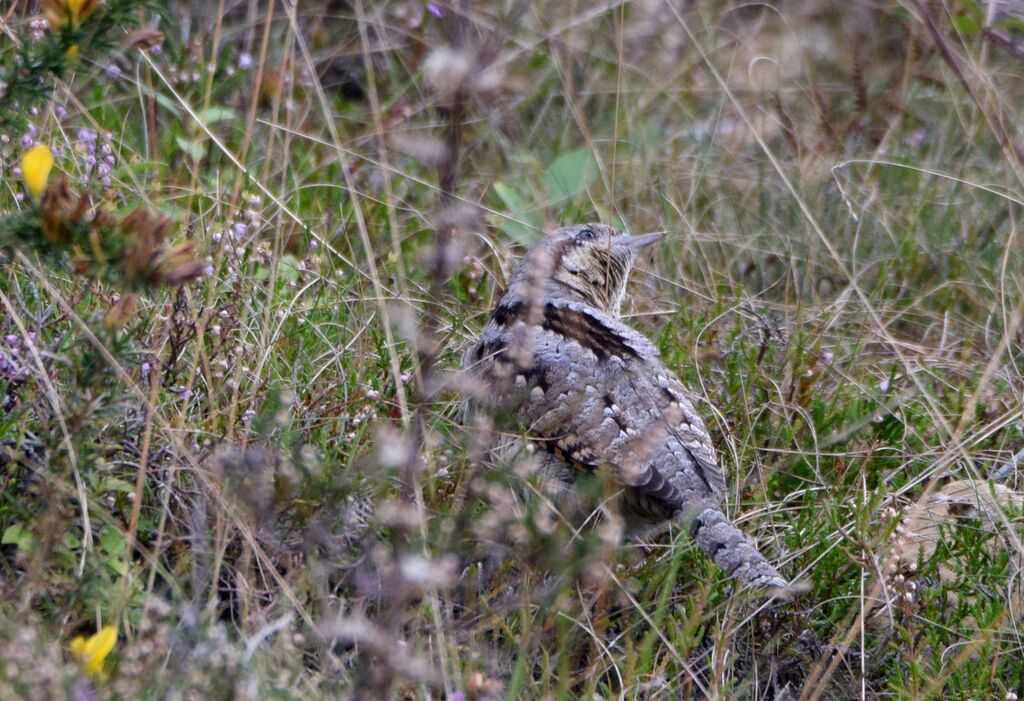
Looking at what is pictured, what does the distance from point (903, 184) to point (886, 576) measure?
307 cm

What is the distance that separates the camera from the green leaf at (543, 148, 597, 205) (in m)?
5.41

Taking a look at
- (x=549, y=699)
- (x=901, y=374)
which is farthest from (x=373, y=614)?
(x=901, y=374)

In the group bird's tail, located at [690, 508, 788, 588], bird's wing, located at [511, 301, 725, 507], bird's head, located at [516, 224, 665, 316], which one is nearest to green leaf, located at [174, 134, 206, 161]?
bird's head, located at [516, 224, 665, 316]

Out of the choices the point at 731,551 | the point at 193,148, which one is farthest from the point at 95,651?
the point at 193,148

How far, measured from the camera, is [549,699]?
2.97 meters

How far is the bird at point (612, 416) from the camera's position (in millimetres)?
3680

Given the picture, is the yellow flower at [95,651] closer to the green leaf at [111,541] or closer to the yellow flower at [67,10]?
the green leaf at [111,541]

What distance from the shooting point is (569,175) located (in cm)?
546

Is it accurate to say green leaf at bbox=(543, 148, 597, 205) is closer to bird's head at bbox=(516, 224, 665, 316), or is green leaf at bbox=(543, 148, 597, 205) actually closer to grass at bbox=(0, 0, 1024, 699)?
grass at bbox=(0, 0, 1024, 699)

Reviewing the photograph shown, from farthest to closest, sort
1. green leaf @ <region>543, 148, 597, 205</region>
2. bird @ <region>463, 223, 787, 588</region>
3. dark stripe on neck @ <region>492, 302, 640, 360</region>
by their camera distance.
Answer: green leaf @ <region>543, 148, 597, 205</region> → dark stripe on neck @ <region>492, 302, 640, 360</region> → bird @ <region>463, 223, 787, 588</region>

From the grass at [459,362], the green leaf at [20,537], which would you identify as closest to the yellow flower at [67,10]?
the grass at [459,362]

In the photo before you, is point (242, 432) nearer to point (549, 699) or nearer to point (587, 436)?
point (587, 436)

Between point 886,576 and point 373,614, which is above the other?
point 373,614

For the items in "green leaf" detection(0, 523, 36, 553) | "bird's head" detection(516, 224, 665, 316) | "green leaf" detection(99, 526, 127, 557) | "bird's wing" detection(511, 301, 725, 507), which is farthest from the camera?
"bird's head" detection(516, 224, 665, 316)
